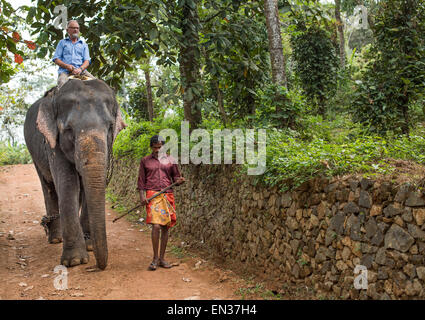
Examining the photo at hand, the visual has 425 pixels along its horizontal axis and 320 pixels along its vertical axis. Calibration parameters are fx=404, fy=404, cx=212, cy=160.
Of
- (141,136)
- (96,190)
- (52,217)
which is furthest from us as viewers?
(141,136)

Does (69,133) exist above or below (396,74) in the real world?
below

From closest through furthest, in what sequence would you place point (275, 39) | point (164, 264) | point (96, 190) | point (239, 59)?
point (96, 190) < point (164, 264) < point (275, 39) < point (239, 59)

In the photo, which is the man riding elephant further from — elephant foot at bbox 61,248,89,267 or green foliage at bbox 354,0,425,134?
green foliage at bbox 354,0,425,134

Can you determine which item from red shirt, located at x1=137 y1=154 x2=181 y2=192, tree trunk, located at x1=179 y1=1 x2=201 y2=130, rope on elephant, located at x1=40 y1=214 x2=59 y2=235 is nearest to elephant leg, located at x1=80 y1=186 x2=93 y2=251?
rope on elephant, located at x1=40 y1=214 x2=59 y2=235

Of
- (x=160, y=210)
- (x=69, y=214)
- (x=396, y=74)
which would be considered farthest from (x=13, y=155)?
(x=396, y=74)

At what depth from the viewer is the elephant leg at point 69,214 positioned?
258 inches

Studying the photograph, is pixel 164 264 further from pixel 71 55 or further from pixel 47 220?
pixel 71 55

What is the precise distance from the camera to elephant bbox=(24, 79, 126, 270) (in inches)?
235

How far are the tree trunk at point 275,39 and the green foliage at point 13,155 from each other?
19.3 m

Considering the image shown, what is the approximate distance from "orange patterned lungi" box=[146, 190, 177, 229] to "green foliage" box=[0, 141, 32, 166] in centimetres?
1921

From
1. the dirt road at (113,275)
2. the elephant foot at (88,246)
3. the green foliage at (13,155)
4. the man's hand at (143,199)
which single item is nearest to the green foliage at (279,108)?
the man's hand at (143,199)

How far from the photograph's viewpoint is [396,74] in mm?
8164

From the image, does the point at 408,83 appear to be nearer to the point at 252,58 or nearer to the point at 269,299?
the point at 252,58

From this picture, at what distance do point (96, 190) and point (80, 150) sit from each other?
650 millimetres
